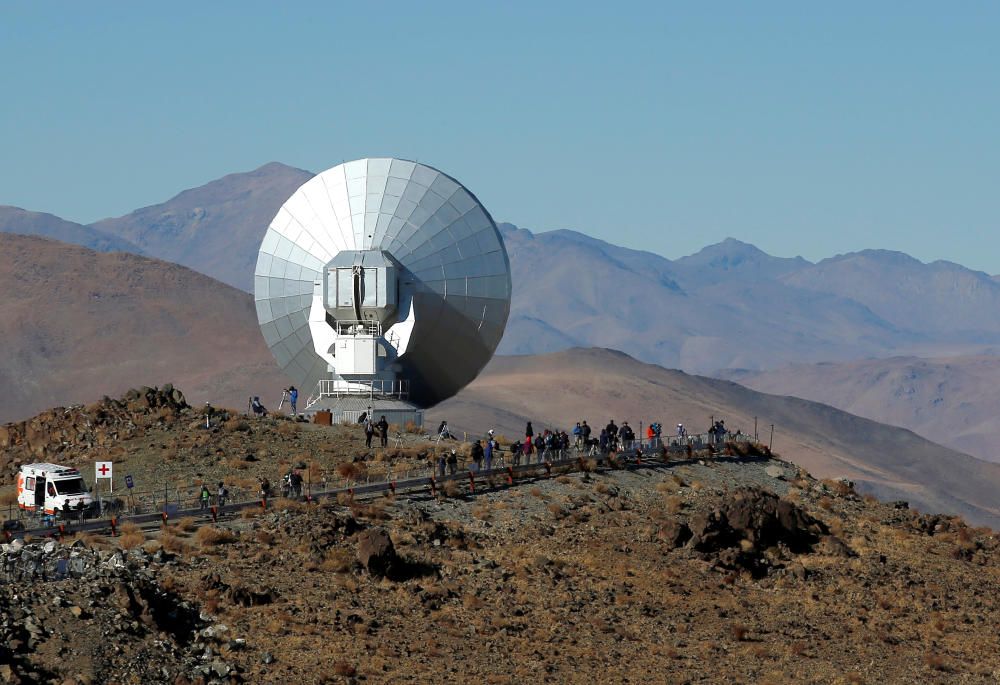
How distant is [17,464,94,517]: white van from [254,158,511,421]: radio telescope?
1390 cm

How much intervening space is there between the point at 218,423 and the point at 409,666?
23928 millimetres

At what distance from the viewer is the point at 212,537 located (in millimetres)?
38594

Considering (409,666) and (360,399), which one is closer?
(409,666)

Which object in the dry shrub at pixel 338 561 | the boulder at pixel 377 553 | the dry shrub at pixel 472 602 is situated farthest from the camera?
the boulder at pixel 377 553

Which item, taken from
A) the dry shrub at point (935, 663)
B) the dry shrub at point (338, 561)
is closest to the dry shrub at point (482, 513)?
the dry shrub at point (338, 561)

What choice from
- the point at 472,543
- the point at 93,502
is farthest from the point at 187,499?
the point at 472,543

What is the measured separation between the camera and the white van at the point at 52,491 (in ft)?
144

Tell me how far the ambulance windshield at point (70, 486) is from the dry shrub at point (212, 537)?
6462mm

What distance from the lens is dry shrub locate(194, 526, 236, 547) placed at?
38438 mm

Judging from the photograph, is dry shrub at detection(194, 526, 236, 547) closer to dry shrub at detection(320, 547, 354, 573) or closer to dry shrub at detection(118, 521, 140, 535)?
dry shrub at detection(118, 521, 140, 535)

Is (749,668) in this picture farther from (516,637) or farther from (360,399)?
(360,399)

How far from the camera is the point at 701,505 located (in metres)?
50.0

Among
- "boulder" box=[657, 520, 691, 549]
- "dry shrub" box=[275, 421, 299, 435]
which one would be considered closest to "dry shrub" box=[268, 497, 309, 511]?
"boulder" box=[657, 520, 691, 549]

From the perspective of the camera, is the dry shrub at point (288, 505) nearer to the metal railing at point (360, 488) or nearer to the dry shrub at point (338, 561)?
the metal railing at point (360, 488)
